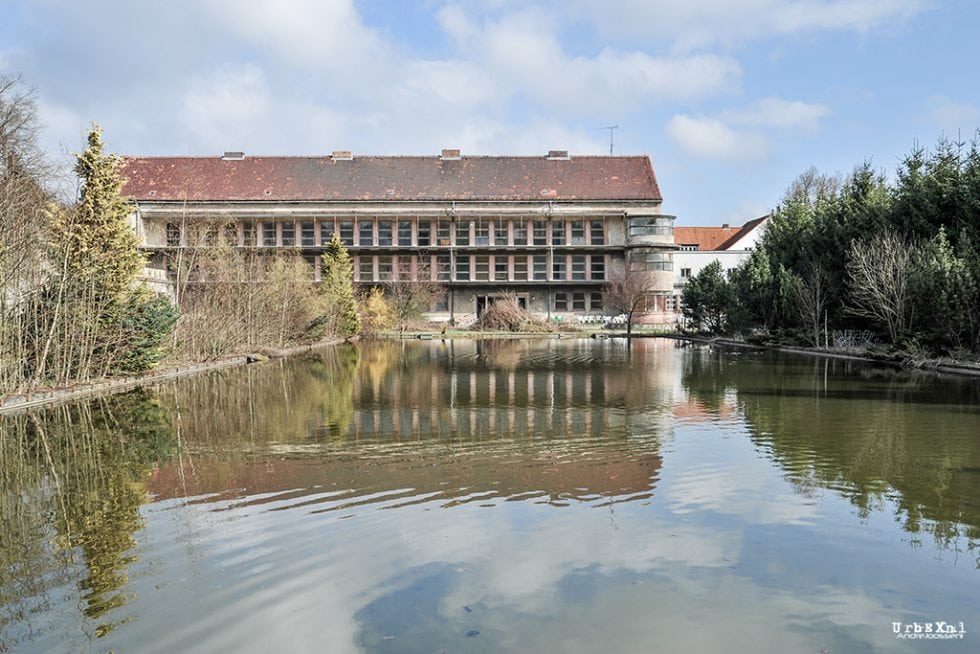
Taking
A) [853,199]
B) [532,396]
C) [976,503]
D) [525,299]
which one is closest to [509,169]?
[525,299]

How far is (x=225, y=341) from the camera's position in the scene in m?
25.6

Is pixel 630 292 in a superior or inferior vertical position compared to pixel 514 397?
superior

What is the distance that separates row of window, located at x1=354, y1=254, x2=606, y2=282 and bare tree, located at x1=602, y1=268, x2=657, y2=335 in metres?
2.93

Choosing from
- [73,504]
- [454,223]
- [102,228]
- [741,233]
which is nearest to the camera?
[73,504]

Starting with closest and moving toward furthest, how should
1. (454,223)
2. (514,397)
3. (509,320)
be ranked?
1. (514,397)
2. (509,320)
3. (454,223)

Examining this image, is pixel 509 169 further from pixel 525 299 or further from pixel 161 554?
pixel 161 554

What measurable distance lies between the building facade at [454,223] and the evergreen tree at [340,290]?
40.5 ft

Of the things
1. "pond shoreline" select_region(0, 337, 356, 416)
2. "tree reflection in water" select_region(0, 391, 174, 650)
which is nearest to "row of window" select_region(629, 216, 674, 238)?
"pond shoreline" select_region(0, 337, 356, 416)

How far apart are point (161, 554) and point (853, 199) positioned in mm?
31798

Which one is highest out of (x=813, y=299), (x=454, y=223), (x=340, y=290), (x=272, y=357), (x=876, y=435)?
(x=454, y=223)

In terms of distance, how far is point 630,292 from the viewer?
5053 centimetres

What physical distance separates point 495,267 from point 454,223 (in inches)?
167

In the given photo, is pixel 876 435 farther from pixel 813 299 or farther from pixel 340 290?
pixel 340 290

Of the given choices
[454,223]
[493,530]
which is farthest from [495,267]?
[493,530]
